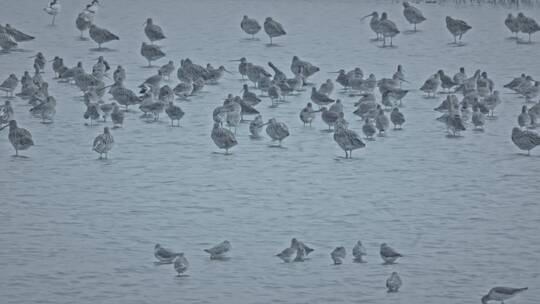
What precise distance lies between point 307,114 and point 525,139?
347 cm

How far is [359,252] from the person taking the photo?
15086 millimetres

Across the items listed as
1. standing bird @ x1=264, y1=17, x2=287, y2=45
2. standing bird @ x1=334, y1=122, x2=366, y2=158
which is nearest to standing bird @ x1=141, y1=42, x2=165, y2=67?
standing bird @ x1=264, y1=17, x2=287, y2=45

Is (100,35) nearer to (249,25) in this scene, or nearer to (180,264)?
(249,25)

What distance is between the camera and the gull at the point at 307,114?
2225cm

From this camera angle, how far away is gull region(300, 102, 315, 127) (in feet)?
73.0

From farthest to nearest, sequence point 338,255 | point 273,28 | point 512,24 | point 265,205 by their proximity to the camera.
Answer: point 512,24, point 273,28, point 265,205, point 338,255

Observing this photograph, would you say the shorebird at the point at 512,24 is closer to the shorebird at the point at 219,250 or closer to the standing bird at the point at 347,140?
the standing bird at the point at 347,140

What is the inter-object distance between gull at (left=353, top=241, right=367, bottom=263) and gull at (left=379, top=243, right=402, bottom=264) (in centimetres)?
19

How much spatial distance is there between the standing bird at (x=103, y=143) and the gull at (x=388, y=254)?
5.97 m

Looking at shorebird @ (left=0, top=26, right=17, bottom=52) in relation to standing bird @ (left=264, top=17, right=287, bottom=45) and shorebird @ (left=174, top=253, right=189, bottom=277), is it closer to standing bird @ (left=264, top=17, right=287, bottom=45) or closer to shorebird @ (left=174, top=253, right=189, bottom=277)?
standing bird @ (left=264, top=17, right=287, bottom=45)

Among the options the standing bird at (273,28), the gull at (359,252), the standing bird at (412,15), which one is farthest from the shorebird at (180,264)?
the standing bird at (412,15)

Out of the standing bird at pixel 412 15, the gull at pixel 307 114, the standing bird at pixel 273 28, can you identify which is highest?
the standing bird at pixel 412 15

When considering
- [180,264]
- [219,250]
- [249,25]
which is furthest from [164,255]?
[249,25]

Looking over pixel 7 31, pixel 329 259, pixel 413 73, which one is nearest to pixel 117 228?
pixel 329 259
